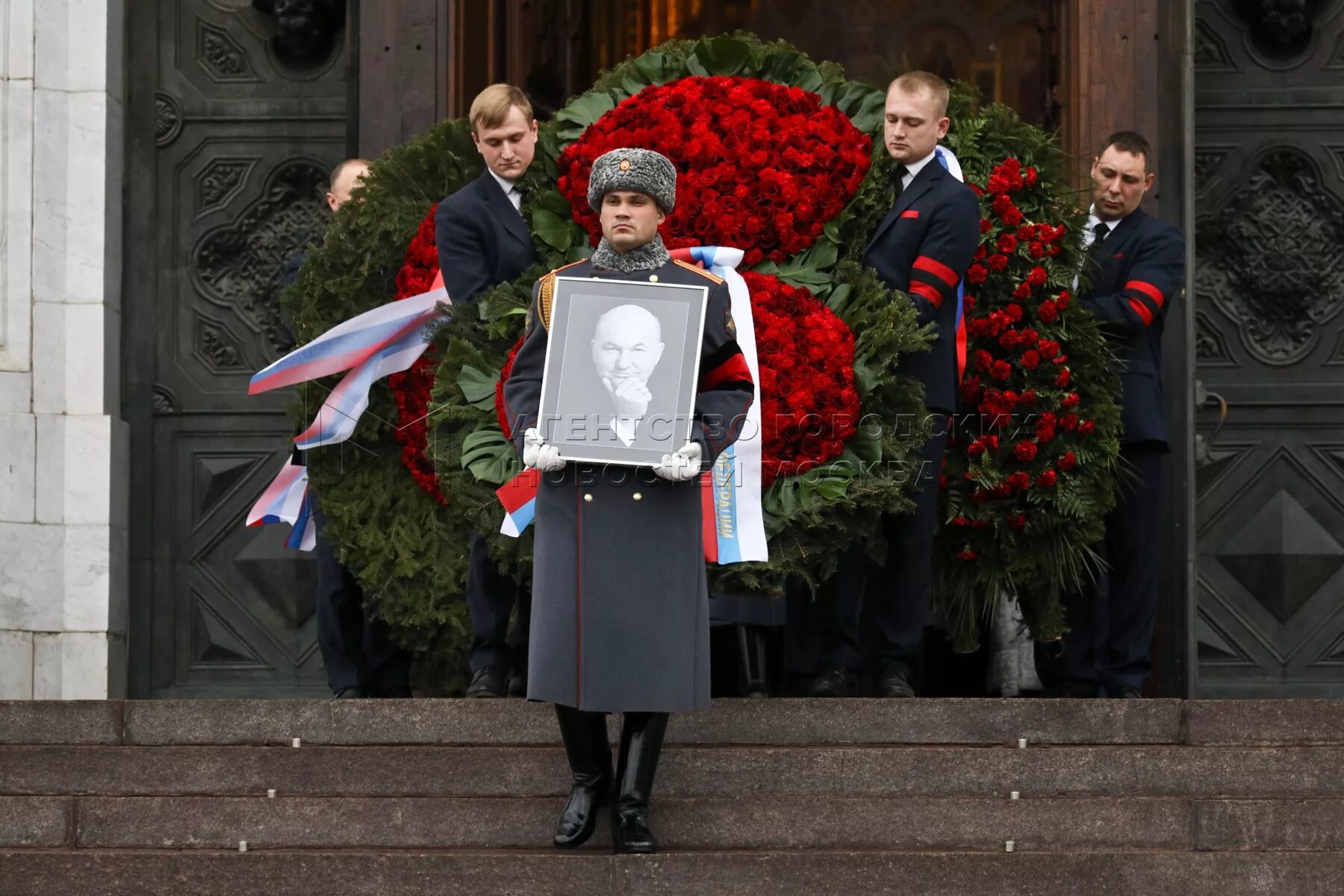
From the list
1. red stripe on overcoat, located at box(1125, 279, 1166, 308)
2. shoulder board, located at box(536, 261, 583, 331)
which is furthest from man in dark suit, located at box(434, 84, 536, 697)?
red stripe on overcoat, located at box(1125, 279, 1166, 308)

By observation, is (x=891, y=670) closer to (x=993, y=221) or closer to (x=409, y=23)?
(x=993, y=221)

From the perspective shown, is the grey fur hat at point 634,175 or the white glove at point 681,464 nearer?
the white glove at point 681,464

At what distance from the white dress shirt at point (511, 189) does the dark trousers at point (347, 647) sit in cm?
163

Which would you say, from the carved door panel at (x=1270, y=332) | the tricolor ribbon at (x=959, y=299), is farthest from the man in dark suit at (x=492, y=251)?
the carved door panel at (x=1270, y=332)

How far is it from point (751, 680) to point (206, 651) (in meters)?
3.98

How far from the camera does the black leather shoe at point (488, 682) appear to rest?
8156mm

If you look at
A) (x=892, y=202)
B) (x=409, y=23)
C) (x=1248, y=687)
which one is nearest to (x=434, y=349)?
(x=892, y=202)

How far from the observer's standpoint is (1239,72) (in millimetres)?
11672

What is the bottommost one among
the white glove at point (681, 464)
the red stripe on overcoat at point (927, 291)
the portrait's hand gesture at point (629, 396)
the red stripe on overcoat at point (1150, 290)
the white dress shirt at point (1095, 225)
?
the white glove at point (681, 464)

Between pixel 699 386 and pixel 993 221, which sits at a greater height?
pixel 993 221

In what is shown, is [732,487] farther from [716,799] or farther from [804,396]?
[716,799]

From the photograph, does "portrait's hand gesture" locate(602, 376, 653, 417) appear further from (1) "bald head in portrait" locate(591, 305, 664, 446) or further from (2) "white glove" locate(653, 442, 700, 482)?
(2) "white glove" locate(653, 442, 700, 482)

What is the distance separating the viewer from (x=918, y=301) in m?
8.16

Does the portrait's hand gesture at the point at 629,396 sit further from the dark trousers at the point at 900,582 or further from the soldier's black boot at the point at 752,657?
the soldier's black boot at the point at 752,657
